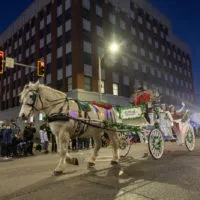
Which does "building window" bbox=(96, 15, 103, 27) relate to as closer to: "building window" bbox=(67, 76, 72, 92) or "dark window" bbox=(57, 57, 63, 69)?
"dark window" bbox=(57, 57, 63, 69)

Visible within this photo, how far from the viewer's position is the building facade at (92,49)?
26.5m

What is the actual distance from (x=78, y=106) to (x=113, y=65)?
80.9ft

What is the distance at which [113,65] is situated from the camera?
29844mm

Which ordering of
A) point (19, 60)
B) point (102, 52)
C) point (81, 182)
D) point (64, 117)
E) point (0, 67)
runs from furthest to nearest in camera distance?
point (19, 60) < point (102, 52) < point (0, 67) < point (64, 117) < point (81, 182)

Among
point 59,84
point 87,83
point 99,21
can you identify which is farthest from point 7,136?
point 99,21

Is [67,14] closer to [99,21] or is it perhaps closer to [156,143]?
[99,21]

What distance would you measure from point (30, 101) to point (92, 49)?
23.1 meters

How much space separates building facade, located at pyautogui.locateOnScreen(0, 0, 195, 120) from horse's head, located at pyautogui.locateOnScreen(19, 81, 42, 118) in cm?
1874

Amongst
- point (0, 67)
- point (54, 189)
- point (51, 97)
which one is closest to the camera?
point (54, 189)

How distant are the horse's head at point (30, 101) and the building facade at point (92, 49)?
1874cm

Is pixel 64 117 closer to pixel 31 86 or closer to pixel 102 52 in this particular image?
pixel 31 86

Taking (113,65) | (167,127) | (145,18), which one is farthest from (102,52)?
(167,127)

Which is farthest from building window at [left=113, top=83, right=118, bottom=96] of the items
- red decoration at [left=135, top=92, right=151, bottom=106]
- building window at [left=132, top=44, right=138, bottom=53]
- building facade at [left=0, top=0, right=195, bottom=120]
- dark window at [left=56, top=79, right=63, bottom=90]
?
red decoration at [left=135, top=92, right=151, bottom=106]

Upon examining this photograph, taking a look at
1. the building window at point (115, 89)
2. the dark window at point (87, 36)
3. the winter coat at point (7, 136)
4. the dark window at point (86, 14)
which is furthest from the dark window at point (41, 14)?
the winter coat at point (7, 136)
